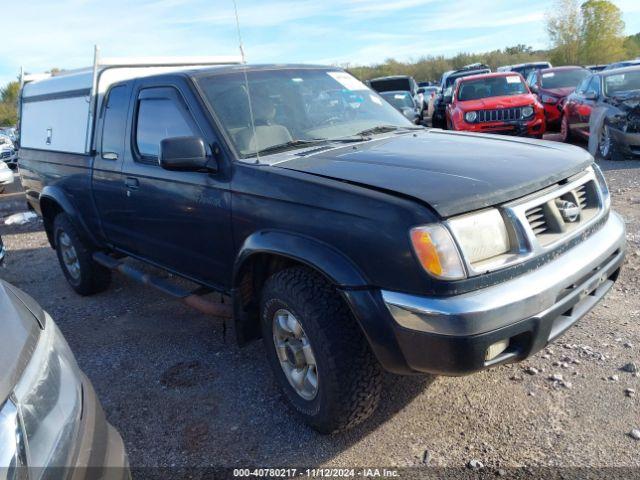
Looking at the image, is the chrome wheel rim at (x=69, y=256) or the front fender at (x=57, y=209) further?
the chrome wheel rim at (x=69, y=256)

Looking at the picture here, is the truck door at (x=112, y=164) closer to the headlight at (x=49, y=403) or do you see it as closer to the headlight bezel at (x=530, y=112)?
the headlight at (x=49, y=403)

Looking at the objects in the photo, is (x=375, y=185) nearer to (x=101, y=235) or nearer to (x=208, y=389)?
(x=208, y=389)

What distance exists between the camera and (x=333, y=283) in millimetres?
2572

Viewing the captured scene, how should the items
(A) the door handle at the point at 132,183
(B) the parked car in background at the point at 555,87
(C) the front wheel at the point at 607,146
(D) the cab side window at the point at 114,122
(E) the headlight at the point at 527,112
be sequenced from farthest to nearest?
(B) the parked car in background at the point at 555,87 → (E) the headlight at the point at 527,112 → (C) the front wheel at the point at 607,146 → (D) the cab side window at the point at 114,122 → (A) the door handle at the point at 132,183

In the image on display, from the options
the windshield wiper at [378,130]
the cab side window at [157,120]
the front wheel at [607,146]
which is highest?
the cab side window at [157,120]

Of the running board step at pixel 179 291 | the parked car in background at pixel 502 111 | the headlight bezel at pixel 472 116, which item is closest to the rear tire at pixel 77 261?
the running board step at pixel 179 291

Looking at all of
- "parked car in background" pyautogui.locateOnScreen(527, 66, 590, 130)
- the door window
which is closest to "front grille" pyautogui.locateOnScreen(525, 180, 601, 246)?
the door window

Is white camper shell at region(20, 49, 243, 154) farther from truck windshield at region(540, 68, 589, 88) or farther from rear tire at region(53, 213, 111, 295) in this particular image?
truck windshield at region(540, 68, 589, 88)

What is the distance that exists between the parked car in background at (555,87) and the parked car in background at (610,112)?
2.29 m

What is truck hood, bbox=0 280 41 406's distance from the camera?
164 cm

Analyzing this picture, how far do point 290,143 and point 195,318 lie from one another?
2.04 m

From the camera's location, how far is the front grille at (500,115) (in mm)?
11586

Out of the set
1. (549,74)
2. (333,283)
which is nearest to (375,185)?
(333,283)

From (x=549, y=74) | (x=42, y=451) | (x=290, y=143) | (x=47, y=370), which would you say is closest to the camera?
(x=42, y=451)
